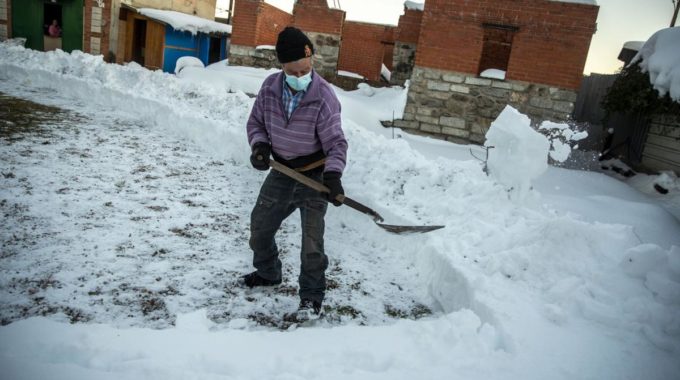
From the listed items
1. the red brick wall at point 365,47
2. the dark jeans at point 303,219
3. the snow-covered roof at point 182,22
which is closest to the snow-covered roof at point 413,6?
the red brick wall at point 365,47

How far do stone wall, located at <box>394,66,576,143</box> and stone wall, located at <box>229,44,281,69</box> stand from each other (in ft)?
18.2

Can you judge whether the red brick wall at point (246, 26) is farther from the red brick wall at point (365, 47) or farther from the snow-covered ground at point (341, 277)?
the red brick wall at point (365, 47)

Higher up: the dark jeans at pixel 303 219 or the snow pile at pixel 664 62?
the snow pile at pixel 664 62

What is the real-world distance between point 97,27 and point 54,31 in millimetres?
2082

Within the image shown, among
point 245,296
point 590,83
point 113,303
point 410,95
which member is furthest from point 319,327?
point 590,83

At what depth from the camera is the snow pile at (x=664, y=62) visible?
24.5 feet

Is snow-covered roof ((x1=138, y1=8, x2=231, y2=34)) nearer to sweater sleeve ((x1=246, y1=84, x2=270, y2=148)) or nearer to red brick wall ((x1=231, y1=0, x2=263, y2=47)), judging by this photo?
red brick wall ((x1=231, y1=0, x2=263, y2=47))

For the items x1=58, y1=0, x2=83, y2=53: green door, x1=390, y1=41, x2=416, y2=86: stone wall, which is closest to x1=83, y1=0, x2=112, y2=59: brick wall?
x1=58, y1=0, x2=83, y2=53: green door

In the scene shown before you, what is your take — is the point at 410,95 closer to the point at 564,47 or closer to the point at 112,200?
the point at 564,47

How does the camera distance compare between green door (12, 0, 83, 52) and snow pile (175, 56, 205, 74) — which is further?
green door (12, 0, 83, 52)

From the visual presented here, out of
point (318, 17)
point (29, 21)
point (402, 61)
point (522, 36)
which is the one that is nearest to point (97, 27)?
point (29, 21)

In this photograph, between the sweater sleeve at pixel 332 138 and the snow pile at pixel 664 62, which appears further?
the snow pile at pixel 664 62

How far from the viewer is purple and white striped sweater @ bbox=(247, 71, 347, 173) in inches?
106

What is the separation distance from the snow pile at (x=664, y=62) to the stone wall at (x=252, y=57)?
9.71 meters
